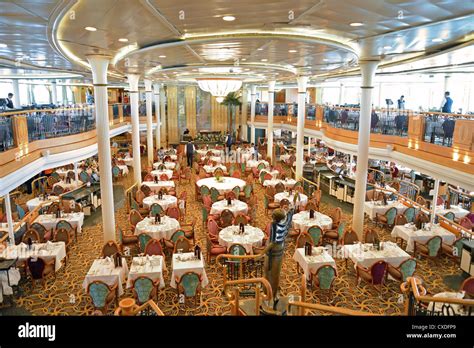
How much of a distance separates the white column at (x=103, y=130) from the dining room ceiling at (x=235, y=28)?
0.45 meters

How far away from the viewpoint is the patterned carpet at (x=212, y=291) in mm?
8023

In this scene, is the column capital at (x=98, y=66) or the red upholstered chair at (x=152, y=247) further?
the column capital at (x=98, y=66)

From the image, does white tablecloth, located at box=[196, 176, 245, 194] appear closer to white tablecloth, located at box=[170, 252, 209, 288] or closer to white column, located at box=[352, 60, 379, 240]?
white column, located at box=[352, 60, 379, 240]

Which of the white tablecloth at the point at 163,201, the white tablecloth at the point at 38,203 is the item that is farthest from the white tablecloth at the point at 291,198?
the white tablecloth at the point at 38,203

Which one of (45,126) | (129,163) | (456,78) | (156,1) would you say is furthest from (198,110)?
(156,1)

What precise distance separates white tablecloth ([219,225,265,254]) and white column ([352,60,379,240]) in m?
3.28

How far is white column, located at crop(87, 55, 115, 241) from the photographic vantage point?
10055mm

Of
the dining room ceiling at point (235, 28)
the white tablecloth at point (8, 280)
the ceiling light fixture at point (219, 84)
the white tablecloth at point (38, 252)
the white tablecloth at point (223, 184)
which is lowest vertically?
the white tablecloth at point (8, 280)

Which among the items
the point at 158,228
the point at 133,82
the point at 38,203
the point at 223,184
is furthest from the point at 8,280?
the point at 133,82

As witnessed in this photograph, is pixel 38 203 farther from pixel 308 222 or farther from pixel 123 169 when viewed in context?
pixel 308 222

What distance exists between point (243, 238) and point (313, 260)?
1.94 meters

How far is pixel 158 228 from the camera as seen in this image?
1070 centimetres

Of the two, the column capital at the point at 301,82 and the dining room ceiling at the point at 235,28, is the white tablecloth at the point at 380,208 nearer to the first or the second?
the dining room ceiling at the point at 235,28

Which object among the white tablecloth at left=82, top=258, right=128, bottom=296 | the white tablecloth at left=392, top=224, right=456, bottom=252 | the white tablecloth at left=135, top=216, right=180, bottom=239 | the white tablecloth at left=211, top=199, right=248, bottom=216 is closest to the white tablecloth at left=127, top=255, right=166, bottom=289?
the white tablecloth at left=82, top=258, right=128, bottom=296
